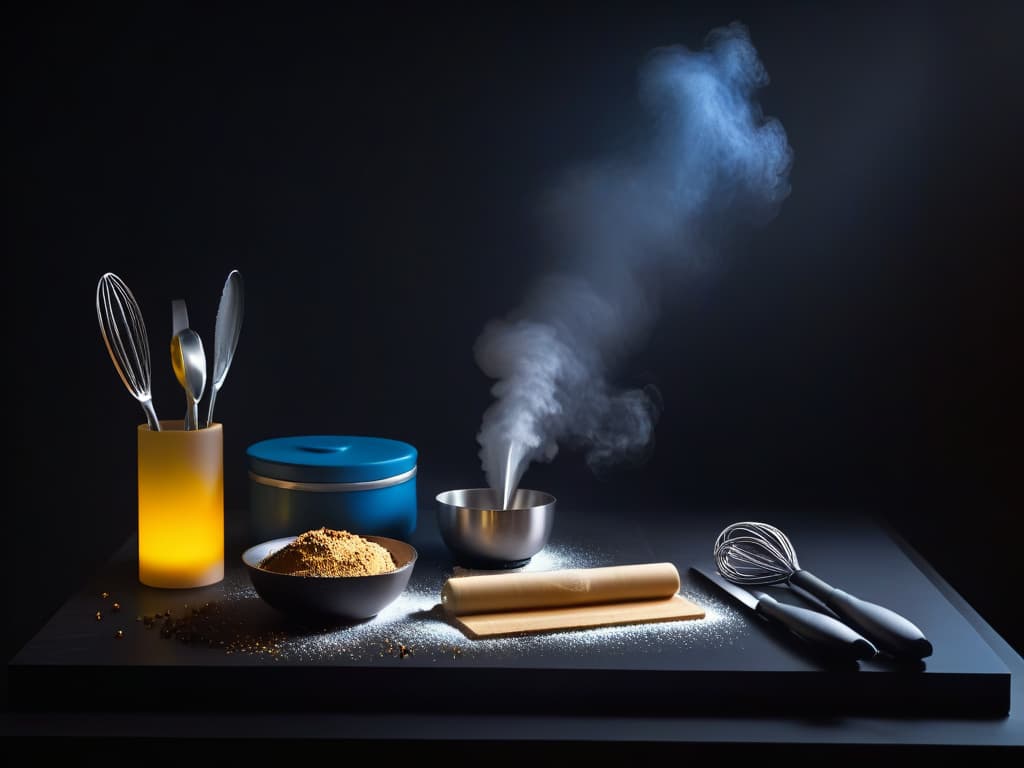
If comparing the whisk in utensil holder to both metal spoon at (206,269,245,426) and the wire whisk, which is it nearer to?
the wire whisk

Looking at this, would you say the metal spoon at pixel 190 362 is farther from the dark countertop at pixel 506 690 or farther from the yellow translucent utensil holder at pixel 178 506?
the dark countertop at pixel 506 690

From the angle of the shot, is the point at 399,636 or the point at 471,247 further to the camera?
the point at 471,247

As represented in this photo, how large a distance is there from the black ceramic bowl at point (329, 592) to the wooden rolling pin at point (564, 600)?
0.26 ft

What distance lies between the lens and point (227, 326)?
54.8 inches

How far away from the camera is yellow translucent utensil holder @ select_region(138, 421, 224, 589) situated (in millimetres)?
1281

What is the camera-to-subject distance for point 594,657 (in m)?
1.07

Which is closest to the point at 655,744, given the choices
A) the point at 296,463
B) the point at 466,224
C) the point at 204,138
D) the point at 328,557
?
the point at 328,557

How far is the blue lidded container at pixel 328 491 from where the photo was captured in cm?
138

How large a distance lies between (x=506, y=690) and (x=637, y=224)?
3.03ft

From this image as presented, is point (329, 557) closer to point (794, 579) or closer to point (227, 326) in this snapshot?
point (227, 326)

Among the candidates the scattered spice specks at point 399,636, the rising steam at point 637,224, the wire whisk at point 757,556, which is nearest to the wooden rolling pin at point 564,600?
the scattered spice specks at point 399,636

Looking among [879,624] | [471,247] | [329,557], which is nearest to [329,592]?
[329,557]

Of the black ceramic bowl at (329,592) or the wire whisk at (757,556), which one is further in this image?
the wire whisk at (757,556)

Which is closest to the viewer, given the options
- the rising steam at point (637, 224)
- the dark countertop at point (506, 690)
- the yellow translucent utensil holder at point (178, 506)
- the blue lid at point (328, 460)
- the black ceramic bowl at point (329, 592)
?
the dark countertop at point (506, 690)
